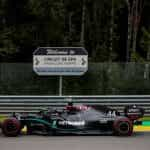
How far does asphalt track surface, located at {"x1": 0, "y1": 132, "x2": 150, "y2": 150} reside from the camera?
39.1 feet

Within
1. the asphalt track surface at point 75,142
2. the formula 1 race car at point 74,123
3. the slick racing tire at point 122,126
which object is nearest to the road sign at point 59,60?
the formula 1 race car at point 74,123

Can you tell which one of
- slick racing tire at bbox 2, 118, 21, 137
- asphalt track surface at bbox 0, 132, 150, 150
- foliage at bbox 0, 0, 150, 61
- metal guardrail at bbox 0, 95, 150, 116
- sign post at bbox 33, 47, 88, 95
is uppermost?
foliage at bbox 0, 0, 150, 61

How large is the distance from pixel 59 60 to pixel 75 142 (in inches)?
268

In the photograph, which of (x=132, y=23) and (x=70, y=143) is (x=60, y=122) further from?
(x=132, y=23)

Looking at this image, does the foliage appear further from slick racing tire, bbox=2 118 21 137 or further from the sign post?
slick racing tire, bbox=2 118 21 137

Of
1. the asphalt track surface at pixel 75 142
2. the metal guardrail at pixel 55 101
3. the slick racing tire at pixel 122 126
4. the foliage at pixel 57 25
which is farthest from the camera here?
the foliage at pixel 57 25

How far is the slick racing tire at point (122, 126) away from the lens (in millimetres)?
13867

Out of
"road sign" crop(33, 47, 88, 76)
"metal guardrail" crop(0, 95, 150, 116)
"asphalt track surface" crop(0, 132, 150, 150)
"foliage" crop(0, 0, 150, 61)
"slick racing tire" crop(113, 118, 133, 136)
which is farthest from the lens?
"foliage" crop(0, 0, 150, 61)

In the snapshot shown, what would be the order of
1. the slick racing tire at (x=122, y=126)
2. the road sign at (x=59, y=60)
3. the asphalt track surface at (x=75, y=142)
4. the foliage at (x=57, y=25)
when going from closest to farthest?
the asphalt track surface at (x=75, y=142), the slick racing tire at (x=122, y=126), the road sign at (x=59, y=60), the foliage at (x=57, y=25)

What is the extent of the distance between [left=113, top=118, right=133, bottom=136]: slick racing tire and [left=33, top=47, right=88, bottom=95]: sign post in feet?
18.3

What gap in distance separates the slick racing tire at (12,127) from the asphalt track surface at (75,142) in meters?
0.19

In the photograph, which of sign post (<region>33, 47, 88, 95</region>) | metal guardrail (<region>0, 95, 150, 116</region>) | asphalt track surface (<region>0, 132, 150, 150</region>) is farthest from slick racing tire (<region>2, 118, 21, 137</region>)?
sign post (<region>33, 47, 88, 95</region>)

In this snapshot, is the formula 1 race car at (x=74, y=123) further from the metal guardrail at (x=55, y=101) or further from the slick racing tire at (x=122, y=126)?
the metal guardrail at (x=55, y=101)

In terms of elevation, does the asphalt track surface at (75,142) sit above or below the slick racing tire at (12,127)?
below
